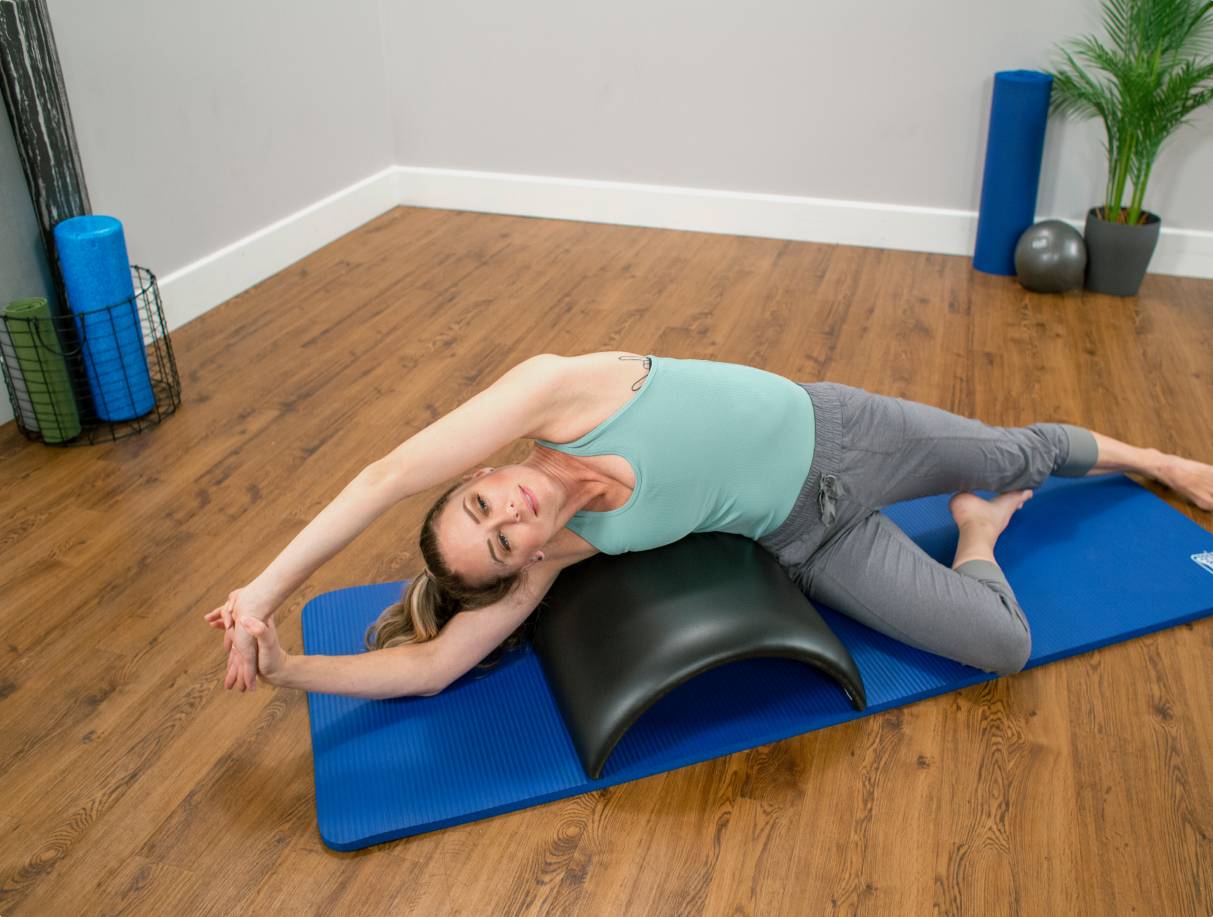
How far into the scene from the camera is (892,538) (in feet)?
6.84

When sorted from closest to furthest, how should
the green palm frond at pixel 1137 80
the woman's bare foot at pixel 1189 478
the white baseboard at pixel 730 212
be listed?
1. the woman's bare foot at pixel 1189 478
2. the green palm frond at pixel 1137 80
3. the white baseboard at pixel 730 212

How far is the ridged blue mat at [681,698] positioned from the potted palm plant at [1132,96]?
162cm

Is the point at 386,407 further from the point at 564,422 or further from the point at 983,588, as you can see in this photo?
the point at 983,588

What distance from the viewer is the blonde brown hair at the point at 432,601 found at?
1734mm

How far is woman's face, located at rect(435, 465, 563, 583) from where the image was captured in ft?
5.51

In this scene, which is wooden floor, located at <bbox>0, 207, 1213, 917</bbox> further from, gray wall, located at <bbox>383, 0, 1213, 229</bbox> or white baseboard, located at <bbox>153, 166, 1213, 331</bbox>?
gray wall, located at <bbox>383, 0, 1213, 229</bbox>

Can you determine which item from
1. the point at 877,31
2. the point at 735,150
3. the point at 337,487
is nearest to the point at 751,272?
the point at 735,150

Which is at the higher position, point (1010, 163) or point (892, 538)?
point (1010, 163)

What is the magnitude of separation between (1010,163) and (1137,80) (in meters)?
0.49

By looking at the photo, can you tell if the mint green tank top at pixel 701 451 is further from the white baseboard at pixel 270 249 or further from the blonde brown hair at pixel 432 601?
the white baseboard at pixel 270 249

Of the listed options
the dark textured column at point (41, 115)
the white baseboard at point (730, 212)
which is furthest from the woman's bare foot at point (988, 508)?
the dark textured column at point (41, 115)

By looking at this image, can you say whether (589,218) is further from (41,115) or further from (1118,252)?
(41,115)

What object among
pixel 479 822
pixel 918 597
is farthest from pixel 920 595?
pixel 479 822

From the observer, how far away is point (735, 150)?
4316mm
